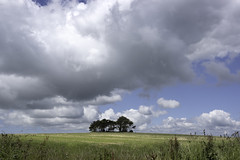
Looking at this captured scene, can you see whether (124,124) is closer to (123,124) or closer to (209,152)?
(123,124)

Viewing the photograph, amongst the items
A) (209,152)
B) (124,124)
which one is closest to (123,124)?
(124,124)

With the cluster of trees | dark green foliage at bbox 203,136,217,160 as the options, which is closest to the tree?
the cluster of trees

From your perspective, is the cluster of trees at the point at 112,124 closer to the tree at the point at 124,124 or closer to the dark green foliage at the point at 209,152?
the tree at the point at 124,124

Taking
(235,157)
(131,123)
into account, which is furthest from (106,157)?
(131,123)

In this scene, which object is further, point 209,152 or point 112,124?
point 112,124

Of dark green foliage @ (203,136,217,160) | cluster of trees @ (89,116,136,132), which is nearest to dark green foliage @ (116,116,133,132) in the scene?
cluster of trees @ (89,116,136,132)

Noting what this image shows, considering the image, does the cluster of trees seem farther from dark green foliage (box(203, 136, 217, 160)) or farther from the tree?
dark green foliage (box(203, 136, 217, 160))

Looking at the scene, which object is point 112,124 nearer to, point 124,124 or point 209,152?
point 124,124

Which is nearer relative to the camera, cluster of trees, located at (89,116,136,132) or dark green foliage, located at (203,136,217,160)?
dark green foliage, located at (203,136,217,160)

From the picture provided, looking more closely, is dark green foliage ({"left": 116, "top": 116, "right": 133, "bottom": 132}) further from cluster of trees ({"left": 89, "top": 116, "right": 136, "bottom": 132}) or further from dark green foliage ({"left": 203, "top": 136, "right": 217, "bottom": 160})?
dark green foliage ({"left": 203, "top": 136, "right": 217, "bottom": 160})

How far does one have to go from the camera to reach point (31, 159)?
1132cm

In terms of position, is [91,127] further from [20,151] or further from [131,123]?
[20,151]

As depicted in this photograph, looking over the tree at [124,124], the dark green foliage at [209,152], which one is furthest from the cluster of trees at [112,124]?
the dark green foliage at [209,152]

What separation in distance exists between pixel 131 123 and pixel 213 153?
12544 cm
